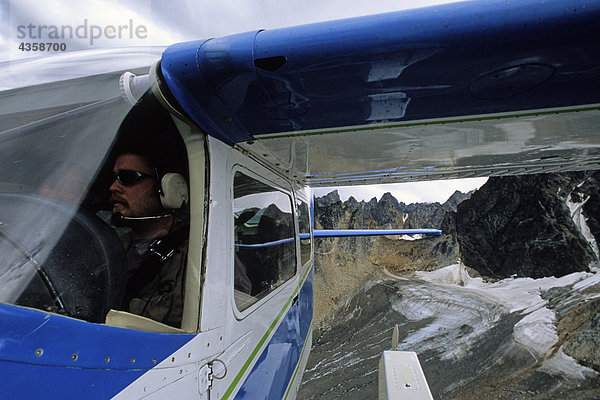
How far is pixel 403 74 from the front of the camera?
910 mm

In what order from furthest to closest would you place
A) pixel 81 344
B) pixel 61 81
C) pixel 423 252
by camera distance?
pixel 423 252, pixel 61 81, pixel 81 344

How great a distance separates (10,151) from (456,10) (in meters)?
1.35

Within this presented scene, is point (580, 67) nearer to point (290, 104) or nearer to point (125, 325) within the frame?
point (290, 104)

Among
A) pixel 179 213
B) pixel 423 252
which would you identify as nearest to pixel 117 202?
pixel 179 213

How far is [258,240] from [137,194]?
2.47 ft

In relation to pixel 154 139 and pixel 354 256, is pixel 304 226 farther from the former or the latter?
pixel 354 256

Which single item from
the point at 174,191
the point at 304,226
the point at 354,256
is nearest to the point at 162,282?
the point at 174,191

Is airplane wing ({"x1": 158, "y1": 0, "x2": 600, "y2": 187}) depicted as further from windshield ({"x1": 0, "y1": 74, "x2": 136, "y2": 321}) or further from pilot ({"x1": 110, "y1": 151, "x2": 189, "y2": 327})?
pilot ({"x1": 110, "y1": 151, "x2": 189, "y2": 327})

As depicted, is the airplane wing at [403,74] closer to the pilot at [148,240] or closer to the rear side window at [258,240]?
the rear side window at [258,240]

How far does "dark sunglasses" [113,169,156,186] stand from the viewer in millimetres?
1364

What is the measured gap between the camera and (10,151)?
2.83 feet

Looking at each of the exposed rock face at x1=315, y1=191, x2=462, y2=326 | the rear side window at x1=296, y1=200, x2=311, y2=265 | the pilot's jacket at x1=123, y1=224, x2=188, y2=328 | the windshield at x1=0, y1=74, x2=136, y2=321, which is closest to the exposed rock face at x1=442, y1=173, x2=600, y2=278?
the exposed rock face at x1=315, y1=191, x2=462, y2=326

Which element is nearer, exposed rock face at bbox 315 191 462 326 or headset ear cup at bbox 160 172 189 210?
headset ear cup at bbox 160 172 189 210

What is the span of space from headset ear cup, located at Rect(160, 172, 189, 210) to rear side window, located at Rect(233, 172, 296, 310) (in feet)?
0.88
